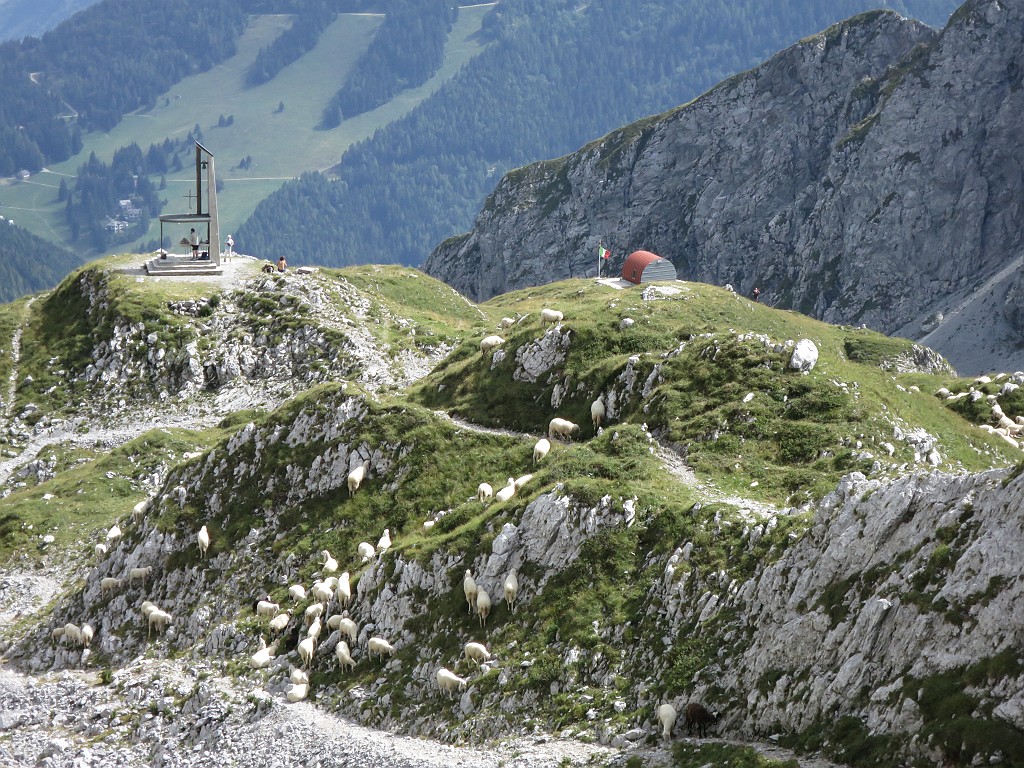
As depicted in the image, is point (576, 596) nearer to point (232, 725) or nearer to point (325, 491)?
point (232, 725)

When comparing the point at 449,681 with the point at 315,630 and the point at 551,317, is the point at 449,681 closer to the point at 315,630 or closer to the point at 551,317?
the point at 315,630

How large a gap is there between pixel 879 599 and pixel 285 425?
34.4 meters

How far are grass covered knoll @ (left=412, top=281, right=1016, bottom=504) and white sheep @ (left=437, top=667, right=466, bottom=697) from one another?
42.1 feet

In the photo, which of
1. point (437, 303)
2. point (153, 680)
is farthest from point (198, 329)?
point (153, 680)

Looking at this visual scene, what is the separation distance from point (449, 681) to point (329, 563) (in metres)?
12.3

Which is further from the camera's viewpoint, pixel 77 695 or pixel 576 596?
pixel 77 695

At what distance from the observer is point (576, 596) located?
3972 centimetres

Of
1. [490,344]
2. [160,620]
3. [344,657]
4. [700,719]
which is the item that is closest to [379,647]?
[344,657]

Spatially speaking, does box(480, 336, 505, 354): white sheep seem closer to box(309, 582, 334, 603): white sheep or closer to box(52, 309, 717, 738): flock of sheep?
box(52, 309, 717, 738): flock of sheep

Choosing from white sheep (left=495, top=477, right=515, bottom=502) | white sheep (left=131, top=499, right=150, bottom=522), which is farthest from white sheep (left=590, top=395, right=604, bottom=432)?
white sheep (left=131, top=499, right=150, bottom=522)

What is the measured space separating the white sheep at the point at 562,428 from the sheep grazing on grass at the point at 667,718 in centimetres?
2106

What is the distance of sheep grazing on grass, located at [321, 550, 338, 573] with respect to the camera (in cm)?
4962

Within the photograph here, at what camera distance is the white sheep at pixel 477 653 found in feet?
129

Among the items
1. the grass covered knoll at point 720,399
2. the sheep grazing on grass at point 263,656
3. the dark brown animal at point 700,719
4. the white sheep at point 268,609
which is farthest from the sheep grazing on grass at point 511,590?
the white sheep at point 268,609
